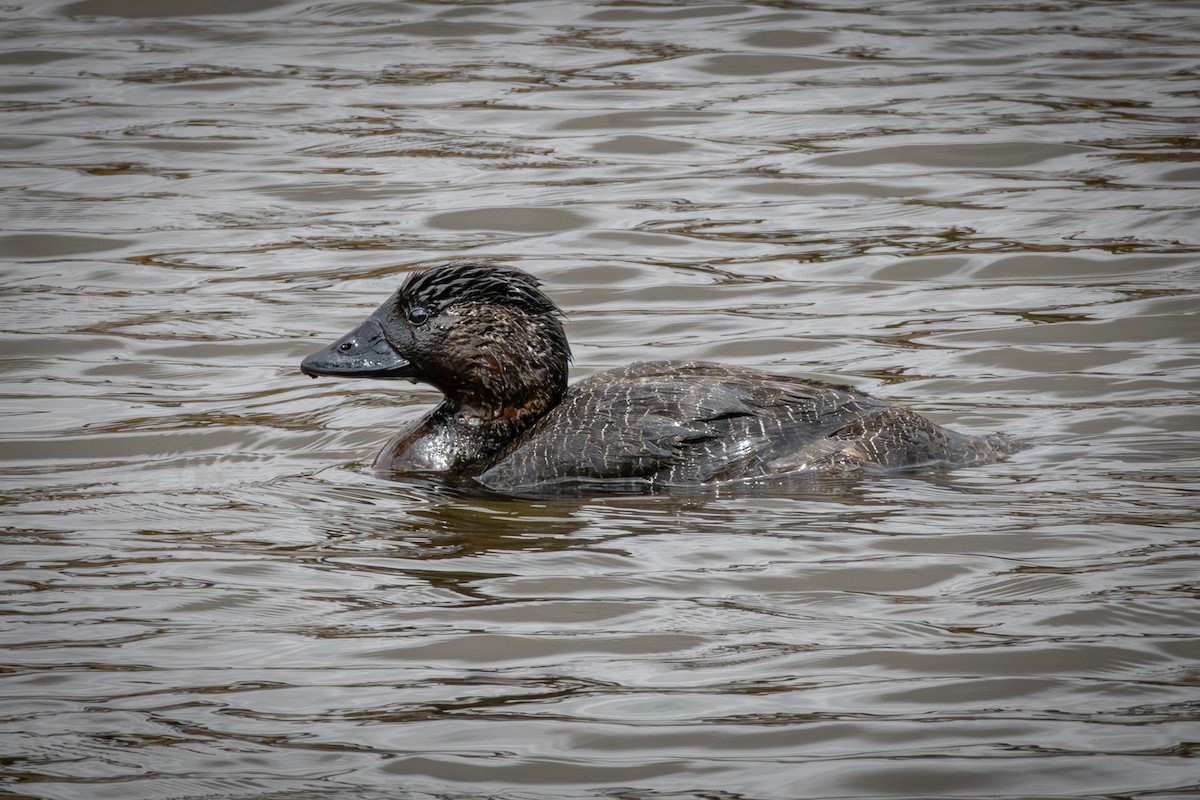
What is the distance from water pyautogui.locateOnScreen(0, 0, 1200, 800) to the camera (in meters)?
4.89

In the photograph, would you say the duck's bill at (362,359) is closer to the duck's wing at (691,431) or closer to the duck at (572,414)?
the duck at (572,414)

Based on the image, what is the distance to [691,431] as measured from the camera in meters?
7.35

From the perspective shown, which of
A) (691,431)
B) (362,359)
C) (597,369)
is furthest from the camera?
(597,369)

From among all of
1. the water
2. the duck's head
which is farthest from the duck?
the water

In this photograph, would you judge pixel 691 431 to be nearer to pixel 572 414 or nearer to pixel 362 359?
pixel 572 414

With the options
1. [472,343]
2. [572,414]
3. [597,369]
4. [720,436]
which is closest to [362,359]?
[472,343]

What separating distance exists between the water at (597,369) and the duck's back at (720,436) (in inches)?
8.5

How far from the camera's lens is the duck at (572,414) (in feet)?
24.2

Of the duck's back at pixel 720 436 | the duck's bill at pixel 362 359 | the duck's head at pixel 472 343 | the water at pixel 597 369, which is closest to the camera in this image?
the water at pixel 597 369

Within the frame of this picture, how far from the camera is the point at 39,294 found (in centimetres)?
1148

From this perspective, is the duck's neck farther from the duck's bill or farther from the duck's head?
the duck's bill

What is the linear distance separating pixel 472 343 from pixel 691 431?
4.20 ft

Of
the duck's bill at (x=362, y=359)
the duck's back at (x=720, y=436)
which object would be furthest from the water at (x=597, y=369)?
the duck's bill at (x=362, y=359)

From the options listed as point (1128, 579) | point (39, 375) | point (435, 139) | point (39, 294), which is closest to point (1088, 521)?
point (1128, 579)
